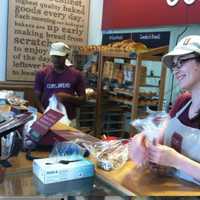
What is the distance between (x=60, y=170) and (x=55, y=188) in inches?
2.9

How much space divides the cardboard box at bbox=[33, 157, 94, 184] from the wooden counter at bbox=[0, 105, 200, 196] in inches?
3.9

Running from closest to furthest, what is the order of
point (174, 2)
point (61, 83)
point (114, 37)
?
point (61, 83) < point (174, 2) < point (114, 37)

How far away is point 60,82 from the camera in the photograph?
3.94 m

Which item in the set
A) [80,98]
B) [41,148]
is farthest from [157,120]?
[80,98]

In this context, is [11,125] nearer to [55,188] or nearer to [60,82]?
[55,188]

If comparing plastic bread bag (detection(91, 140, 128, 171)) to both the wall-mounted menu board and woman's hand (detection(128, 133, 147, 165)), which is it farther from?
the wall-mounted menu board

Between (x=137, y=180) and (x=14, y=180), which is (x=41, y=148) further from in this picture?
(x=137, y=180)

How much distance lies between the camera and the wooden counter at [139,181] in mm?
1429

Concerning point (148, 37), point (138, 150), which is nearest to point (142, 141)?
point (138, 150)

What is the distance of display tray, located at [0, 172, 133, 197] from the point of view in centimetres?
135

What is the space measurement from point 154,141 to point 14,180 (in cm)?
62

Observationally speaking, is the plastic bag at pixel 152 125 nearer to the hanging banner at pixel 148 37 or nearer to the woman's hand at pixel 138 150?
the woman's hand at pixel 138 150

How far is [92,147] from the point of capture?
6.45 ft

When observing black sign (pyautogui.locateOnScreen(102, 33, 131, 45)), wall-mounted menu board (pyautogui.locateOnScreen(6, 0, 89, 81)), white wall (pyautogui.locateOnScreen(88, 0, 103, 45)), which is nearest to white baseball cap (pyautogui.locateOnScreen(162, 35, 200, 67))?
black sign (pyautogui.locateOnScreen(102, 33, 131, 45))
